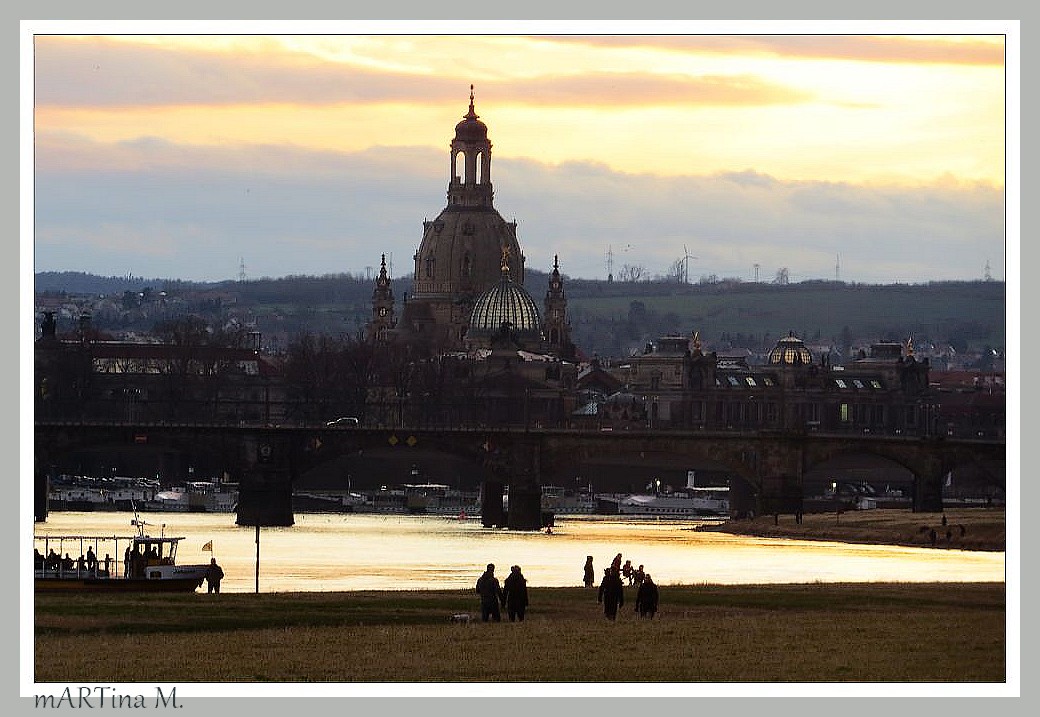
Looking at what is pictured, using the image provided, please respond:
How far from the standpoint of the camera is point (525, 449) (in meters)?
147

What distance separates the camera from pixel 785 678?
139ft

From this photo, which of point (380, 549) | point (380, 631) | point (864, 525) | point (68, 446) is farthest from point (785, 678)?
point (68, 446)

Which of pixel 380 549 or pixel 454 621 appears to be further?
pixel 380 549

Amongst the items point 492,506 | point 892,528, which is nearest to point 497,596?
point 892,528

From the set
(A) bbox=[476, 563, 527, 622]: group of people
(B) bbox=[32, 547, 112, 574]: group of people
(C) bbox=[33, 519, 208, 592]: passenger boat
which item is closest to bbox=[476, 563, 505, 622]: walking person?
(A) bbox=[476, 563, 527, 622]: group of people

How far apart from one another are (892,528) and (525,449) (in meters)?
29.7

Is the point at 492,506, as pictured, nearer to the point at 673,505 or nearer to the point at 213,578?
the point at 673,505

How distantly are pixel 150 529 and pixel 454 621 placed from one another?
73.6 m

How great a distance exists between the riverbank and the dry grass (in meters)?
45.5

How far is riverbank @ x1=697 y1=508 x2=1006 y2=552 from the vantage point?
10819cm

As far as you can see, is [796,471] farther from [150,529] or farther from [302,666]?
[302,666]

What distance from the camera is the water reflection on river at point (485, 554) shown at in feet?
265

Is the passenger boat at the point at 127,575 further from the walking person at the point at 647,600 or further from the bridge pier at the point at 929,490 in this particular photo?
the bridge pier at the point at 929,490

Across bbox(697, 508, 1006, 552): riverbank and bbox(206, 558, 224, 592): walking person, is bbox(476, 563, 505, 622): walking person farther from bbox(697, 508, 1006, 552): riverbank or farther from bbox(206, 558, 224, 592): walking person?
bbox(697, 508, 1006, 552): riverbank
